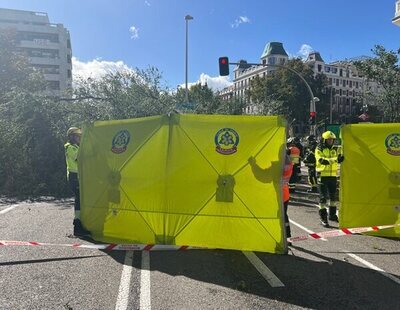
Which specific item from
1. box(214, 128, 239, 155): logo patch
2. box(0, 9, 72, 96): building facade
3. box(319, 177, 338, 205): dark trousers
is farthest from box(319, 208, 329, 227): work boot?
box(0, 9, 72, 96): building facade

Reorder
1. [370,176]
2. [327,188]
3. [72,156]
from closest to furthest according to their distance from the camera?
1. [370,176]
2. [72,156]
3. [327,188]

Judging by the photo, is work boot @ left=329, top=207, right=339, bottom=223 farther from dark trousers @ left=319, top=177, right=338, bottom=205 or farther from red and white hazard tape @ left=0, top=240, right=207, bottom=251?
red and white hazard tape @ left=0, top=240, right=207, bottom=251

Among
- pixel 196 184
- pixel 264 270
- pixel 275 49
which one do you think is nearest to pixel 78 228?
pixel 196 184

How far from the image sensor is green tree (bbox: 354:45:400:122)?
24781mm

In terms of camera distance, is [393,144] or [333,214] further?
[333,214]

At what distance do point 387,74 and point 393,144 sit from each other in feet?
63.7

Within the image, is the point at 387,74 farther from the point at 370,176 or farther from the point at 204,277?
the point at 204,277

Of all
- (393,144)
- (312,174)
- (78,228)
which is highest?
(393,144)

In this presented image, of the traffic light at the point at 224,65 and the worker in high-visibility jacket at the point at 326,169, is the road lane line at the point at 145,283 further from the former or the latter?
the traffic light at the point at 224,65

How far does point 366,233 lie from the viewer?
7934mm

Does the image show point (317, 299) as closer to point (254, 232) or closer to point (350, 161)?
point (254, 232)

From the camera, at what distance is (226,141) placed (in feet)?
21.0

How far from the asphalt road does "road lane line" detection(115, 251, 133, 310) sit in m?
0.01

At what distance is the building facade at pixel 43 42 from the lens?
84125 millimetres
